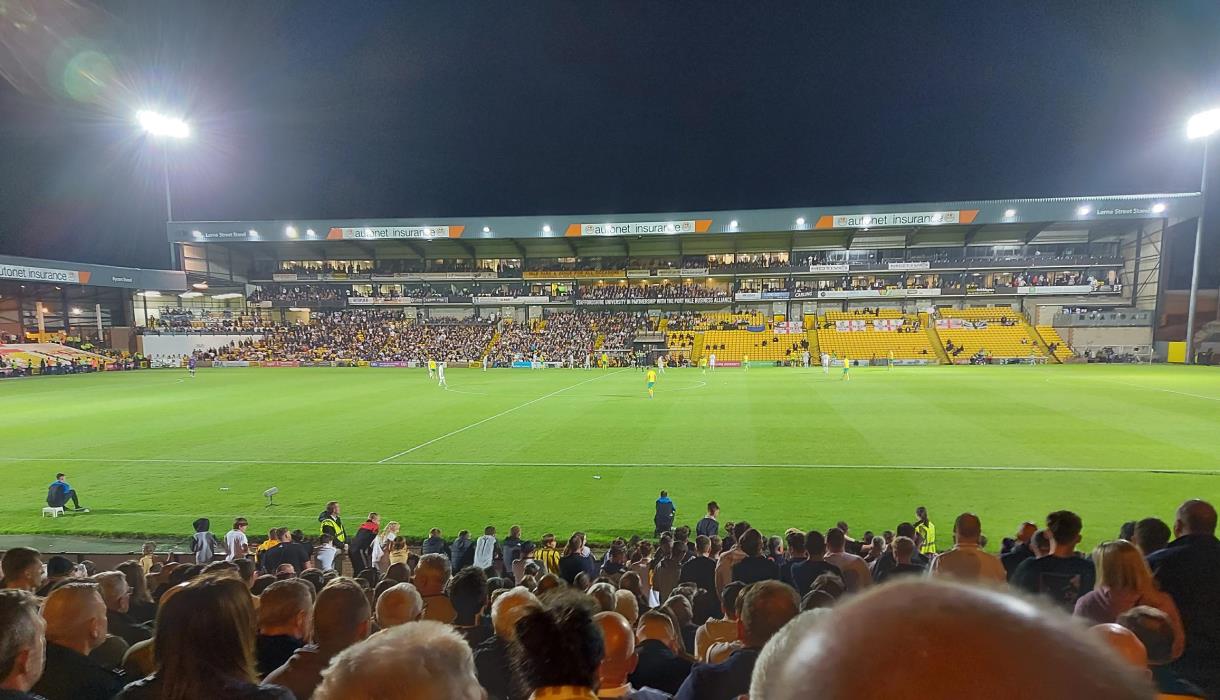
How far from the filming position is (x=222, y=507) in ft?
38.4

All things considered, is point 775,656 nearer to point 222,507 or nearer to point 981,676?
point 981,676


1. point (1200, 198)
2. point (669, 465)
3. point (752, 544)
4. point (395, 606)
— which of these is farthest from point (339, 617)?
point (1200, 198)

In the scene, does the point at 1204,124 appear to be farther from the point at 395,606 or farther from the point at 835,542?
the point at 395,606

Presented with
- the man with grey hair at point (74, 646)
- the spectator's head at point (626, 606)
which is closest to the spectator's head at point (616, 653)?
the spectator's head at point (626, 606)

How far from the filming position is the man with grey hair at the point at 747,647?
8.96 ft

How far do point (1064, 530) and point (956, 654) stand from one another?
202 inches

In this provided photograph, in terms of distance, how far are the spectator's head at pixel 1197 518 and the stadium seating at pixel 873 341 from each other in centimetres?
4826

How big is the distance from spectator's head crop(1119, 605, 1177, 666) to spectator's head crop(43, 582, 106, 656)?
5.81 metres

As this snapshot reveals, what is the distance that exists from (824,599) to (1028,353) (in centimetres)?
5528

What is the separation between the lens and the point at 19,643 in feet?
9.13

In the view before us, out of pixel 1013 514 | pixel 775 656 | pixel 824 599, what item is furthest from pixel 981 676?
pixel 1013 514

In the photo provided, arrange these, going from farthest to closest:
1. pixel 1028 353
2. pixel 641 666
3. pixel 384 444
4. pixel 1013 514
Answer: pixel 1028 353
pixel 384 444
pixel 1013 514
pixel 641 666

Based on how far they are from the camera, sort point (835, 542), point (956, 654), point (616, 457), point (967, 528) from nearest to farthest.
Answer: point (956, 654), point (967, 528), point (835, 542), point (616, 457)

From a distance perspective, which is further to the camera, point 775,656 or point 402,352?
point 402,352
